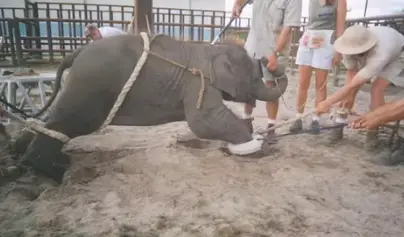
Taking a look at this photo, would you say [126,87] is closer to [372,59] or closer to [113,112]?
[113,112]

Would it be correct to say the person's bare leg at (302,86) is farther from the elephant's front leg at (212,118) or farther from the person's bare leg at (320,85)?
the elephant's front leg at (212,118)

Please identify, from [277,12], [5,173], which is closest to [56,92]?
[5,173]

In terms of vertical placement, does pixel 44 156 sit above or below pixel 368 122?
below

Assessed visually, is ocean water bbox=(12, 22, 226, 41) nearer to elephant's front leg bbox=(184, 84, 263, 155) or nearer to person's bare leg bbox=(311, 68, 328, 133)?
person's bare leg bbox=(311, 68, 328, 133)

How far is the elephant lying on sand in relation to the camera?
2.54 m

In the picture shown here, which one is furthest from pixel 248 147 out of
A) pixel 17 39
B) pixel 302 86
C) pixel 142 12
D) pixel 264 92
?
pixel 17 39

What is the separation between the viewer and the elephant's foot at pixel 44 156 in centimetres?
252

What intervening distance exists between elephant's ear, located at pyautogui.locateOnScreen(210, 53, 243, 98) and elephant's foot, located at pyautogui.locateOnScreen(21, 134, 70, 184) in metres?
1.27

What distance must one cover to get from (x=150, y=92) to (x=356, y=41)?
1.87 m

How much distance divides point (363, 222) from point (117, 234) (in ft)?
4.76

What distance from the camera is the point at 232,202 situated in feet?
7.73

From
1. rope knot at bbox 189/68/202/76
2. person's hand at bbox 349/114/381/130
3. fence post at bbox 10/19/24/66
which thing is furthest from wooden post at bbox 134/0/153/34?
fence post at bbox 10/19/24/66

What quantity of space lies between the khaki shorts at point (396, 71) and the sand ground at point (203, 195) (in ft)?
2.43

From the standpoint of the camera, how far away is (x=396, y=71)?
3.33 metres
